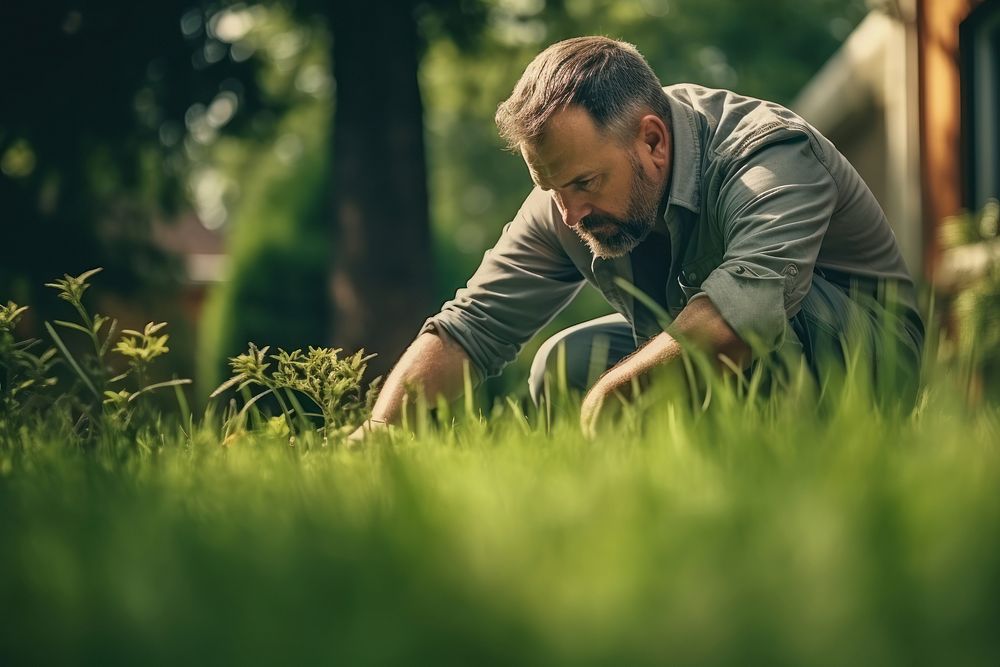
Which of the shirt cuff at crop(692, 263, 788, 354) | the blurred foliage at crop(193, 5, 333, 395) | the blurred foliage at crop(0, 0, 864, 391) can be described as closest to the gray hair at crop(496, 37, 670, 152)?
the shirt cuff at crop(692, 263, 788, 354)

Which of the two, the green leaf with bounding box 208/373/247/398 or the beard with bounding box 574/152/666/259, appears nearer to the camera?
the green leaf with bounding box 208/373/247/398

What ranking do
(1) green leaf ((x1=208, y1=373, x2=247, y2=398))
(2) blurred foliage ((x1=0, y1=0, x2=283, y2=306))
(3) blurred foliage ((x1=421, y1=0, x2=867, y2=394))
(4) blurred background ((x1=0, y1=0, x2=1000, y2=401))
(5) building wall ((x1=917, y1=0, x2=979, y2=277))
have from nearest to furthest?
(1) green leaf ((x1=208, y1=373, x2=247, y2=398)), (5) building wall ((x1=917, y1=0, x2=979, y2=277)), (4) blurred background ((x1=0, y1=0, x2=1000, y2=401)), (2) blurred foliage ((x1=0, y1=0, x2=283, y2=306)), (3) blurred foliage ((x1=421, y1=0, x2=867, y2=394))

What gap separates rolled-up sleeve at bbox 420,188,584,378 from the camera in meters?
3.60

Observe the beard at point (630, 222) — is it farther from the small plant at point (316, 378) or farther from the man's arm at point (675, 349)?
the small plant at point (316, 378)

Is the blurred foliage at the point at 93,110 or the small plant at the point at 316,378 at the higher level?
the blurred foliage at the point at 93,110

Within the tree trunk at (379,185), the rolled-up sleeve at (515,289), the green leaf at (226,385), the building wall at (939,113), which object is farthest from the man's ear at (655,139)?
the tree trunk at (379,185)

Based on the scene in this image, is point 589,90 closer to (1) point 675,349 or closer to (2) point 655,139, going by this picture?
(2) point 655,139

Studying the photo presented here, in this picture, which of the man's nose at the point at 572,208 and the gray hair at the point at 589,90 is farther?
the man's nose at the point at 572,208

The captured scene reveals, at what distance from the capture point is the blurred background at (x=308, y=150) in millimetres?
7973

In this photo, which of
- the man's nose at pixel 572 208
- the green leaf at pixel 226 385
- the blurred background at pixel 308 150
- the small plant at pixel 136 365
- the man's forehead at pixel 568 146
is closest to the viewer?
the green leaf at pixel 226 385

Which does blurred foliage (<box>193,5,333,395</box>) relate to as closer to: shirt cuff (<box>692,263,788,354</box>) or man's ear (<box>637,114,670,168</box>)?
man's ear (<box>637,114,670,168</box>)

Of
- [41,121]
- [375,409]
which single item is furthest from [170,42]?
[375,409]

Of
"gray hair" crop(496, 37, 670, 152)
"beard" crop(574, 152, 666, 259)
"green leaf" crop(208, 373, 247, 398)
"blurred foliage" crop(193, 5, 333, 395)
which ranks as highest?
"gray hair" crop(496, 37, 670, 152)

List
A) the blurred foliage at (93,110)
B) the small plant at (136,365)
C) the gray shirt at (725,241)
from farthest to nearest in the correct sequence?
the blurred foliage at (93,110), the gray shirt at (725,241), the small plant at (136,365)
